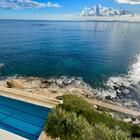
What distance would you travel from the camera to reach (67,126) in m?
12.2

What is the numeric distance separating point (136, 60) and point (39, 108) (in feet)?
114

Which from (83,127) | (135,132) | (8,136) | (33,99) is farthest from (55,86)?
(135,132)

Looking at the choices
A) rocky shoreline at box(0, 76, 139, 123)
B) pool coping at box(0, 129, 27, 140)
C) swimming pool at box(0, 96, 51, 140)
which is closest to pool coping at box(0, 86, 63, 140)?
swimming pool at box(0, 96, 51, 140)

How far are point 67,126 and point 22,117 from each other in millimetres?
3608

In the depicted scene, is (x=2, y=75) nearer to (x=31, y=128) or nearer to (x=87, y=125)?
(x=31, y=128)

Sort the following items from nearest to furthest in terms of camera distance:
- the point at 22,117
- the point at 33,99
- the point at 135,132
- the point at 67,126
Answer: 1. the point at 135,132
2. the point at 67,126
3. the point at 22,117
4. the point at 33,99

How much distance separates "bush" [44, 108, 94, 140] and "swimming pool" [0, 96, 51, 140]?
0.76 m

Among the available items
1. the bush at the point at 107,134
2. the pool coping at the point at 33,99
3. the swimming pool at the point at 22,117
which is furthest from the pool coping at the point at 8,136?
the bush at the point at 107,134

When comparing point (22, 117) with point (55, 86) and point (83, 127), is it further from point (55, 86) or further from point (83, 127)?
point (55, 86)

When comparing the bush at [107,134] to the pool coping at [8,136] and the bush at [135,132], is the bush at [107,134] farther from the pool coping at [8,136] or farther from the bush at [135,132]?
the pool coping at [8,136]

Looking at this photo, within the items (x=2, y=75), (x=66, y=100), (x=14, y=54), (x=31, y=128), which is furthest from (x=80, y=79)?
(x=14, y=54)

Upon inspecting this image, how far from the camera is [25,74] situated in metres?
34.5

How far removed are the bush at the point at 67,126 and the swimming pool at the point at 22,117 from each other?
76cm

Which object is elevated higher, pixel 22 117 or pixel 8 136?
pixel 8 136
